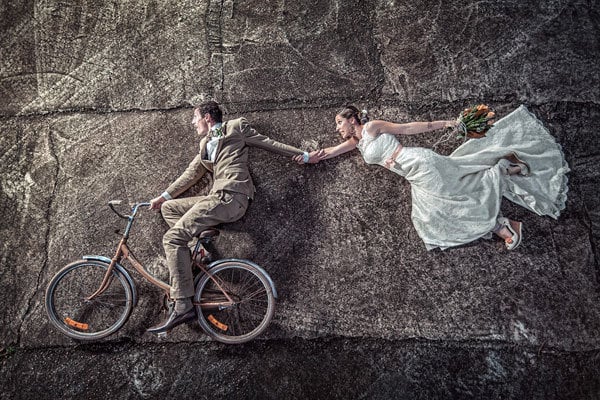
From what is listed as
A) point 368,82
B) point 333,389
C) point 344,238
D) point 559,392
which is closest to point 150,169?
point 344,238

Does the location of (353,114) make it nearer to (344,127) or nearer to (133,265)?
(344,127)

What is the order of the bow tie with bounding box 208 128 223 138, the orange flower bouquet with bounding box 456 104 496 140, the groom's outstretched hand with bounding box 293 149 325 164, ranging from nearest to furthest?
the orange flower bouquet with bounding box 456 104 496 140 → the bow tie with bounding box 208 128 223 138 → the groom's outstretched hand with bounding box 293 149 325 164

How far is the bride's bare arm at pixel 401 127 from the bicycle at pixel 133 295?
1.83 m

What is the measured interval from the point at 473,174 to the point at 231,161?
250 cm

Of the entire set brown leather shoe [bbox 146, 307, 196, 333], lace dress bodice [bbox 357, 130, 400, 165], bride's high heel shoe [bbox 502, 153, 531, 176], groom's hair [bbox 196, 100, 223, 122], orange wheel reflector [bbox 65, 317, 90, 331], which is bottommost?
orange wheel reflector [bbox 65, 317, 90, 331]

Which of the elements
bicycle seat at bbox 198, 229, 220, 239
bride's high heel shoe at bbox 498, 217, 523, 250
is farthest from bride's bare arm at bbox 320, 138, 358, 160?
bride's high heel shoe at bbox 498, 217, 523, 250

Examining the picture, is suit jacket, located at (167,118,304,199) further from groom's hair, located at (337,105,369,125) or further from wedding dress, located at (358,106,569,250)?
wedding dress, located at (358,106,569,250)

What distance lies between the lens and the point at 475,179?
4328 mm

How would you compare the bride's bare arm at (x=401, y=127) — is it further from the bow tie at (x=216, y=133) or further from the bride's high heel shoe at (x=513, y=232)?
the bow tie at (x=216, y=133)

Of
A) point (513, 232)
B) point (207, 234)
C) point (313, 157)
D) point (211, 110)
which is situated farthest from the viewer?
point (313, 157)

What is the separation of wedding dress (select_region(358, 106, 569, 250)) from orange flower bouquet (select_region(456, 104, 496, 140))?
29 cm

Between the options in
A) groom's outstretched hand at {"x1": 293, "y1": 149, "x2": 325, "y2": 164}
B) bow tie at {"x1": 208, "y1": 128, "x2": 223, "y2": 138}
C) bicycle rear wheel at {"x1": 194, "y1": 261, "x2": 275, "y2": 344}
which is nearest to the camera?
bicycle rear wheel at {"x1": 194, "y1": 261, "x2": 275, "y2": 344}

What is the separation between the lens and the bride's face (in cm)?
444

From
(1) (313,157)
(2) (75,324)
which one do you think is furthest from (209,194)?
(2) (75,324)
